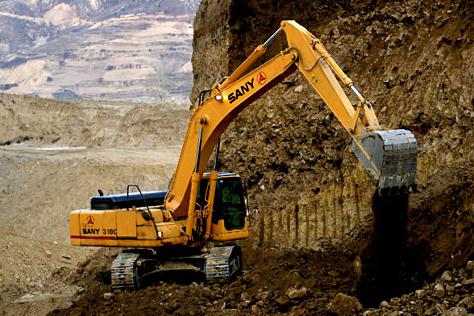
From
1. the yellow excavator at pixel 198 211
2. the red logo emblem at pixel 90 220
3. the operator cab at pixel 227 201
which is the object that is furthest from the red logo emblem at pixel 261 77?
the red logo emblem at pixel 90 220

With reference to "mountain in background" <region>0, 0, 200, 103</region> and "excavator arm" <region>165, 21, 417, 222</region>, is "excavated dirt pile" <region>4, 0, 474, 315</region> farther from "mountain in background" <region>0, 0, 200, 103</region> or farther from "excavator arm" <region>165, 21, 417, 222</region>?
"mountain in background" <region>0, 0, 200, 103</region>

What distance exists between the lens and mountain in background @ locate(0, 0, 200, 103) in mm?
137250

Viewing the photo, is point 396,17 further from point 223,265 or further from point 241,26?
point 223,265

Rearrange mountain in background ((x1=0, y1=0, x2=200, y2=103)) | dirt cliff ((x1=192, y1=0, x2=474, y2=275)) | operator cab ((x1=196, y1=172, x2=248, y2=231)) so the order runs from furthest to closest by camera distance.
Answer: mountain in background ((x1=0, y1=0, x2=200, y2=103)) < operator cab ((x1=196, y1=172, x2=248, y2=231)) < dirt cliff ((x1=192, y1=0, x2=474, y2=275))

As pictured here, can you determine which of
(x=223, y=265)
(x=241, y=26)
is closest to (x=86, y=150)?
(x=241, y=26)

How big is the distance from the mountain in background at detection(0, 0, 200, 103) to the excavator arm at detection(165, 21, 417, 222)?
10366cm

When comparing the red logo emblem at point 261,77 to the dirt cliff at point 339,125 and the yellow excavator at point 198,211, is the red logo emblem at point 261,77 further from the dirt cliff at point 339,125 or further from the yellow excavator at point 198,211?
the dirt cliff at point 339,125

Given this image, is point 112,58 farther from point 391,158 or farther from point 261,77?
point 391,158

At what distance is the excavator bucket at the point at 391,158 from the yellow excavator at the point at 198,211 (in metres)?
2.03

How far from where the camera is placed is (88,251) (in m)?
25.1

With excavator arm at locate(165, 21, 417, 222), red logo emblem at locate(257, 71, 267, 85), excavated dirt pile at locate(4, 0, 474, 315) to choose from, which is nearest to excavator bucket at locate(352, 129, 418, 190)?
excavator arm at locate(165, 21, 417, 222)

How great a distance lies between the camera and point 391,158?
991cm

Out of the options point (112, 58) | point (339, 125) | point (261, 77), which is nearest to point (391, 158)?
point (261, 77)

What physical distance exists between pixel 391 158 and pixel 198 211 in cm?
430
